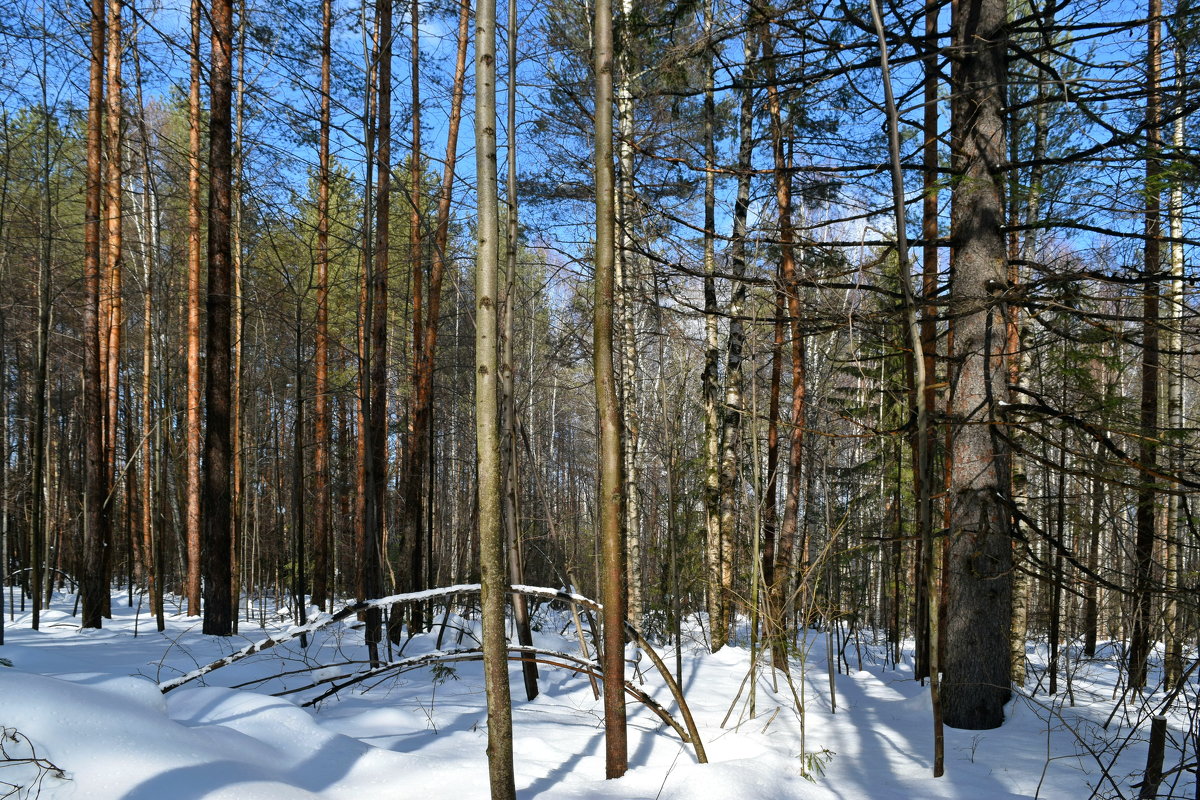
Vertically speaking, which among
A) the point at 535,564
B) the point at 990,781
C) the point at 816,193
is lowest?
the point at 535,564

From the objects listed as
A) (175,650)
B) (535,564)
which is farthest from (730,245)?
(535,564)

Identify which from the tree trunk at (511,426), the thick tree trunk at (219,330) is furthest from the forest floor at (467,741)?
the thick tree trunk at (219,330)

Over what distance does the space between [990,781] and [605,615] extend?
2.62 metres

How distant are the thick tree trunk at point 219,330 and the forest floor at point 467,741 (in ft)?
4.17

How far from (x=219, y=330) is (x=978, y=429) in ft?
25.8

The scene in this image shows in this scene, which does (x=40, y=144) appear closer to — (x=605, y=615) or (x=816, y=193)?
(x=605, y=615)

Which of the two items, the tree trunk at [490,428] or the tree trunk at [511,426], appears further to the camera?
the tree trunk at [511,426]

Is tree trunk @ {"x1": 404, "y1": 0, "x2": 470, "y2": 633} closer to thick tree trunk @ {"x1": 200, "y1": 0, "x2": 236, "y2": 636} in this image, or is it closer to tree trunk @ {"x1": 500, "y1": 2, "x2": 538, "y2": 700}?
thick tree trunk @ {"x1": 200, "y1": 0, "x2": 236, "y2": 636}

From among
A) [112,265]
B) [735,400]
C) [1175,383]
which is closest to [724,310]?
[735,400]

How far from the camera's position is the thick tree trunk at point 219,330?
7.67 meters

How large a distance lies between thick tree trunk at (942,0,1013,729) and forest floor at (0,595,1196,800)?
19.2 inches

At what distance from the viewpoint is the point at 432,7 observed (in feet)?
19.6

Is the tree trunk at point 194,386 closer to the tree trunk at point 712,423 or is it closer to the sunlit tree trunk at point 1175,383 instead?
the tree trunk at point 712,423

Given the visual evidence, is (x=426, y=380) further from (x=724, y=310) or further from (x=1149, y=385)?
(x=1149, y=385)
